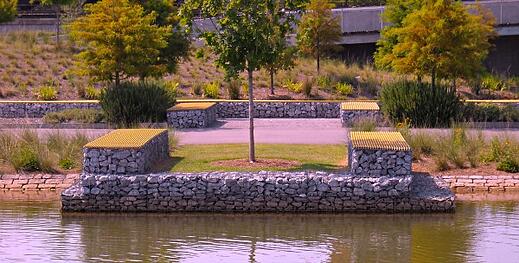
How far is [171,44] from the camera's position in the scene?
140 ft

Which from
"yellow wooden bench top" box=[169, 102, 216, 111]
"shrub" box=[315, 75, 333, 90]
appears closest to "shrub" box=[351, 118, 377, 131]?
"yellow wooden bench top" box=[169, 102, 216, 111]

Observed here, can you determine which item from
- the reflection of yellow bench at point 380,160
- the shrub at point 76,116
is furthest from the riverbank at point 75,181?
the shrub at point 76,116

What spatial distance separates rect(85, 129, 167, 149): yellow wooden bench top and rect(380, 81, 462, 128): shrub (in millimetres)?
10375

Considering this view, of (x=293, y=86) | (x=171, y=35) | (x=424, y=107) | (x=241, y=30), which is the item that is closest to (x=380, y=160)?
(x=241, y=30)

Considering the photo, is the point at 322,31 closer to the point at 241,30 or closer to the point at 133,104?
the point at 133,104

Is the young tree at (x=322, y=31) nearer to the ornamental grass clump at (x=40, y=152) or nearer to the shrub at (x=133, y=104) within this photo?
the shrub at (x=133, y=104)

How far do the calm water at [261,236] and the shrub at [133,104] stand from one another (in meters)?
11.5

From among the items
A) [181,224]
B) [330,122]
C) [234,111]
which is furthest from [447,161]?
[234,111]

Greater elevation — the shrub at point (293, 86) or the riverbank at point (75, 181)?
the shrub at point (293, 86)

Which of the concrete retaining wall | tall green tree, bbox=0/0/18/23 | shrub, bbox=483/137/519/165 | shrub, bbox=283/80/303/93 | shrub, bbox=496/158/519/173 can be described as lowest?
shrub, bbox=496/158/519/173

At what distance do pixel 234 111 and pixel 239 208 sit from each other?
1695cm

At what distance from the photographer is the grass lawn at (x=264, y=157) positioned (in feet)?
75.5

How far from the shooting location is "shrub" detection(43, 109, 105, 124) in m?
34.0

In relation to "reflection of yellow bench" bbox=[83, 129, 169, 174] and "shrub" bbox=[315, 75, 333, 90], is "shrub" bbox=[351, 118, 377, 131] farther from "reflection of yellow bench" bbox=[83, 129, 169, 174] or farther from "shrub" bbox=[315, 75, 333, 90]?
"shrub" bbox=[315, 75, 333, 90]
